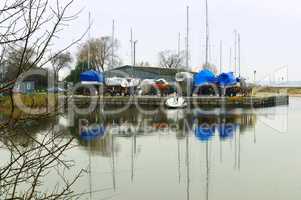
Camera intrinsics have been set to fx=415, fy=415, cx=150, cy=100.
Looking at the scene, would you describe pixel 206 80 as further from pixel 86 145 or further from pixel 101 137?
pixel 86 145

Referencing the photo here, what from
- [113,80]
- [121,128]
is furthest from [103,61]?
[121,128]

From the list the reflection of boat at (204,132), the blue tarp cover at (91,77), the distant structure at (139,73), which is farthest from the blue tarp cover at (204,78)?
the reflection of boat at (204,132)

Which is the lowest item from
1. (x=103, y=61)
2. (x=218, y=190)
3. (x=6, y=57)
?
(x=218, y=190)

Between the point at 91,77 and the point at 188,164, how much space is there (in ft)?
83.7

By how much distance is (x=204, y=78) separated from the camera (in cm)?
3312

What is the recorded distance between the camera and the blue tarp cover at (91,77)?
112 ft

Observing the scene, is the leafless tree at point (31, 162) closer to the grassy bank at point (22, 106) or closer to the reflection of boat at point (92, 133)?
the grassy bank at point (22, 106)

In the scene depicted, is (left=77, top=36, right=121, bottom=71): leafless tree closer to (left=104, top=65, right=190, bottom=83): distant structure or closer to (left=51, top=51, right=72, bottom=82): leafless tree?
(left=104, top=65, right=190, bottom=83): distant structure

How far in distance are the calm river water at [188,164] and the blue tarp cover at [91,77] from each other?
1834cm

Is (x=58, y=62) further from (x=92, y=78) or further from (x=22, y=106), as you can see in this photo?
(x=92, y=78)

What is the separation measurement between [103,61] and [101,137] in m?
29.1

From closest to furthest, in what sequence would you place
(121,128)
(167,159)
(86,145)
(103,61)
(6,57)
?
(6,57)
(167,159)
(86,145)
(121,128)
(103,61)

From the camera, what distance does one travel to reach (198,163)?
9812 mm

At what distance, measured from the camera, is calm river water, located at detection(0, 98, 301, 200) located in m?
7.44
